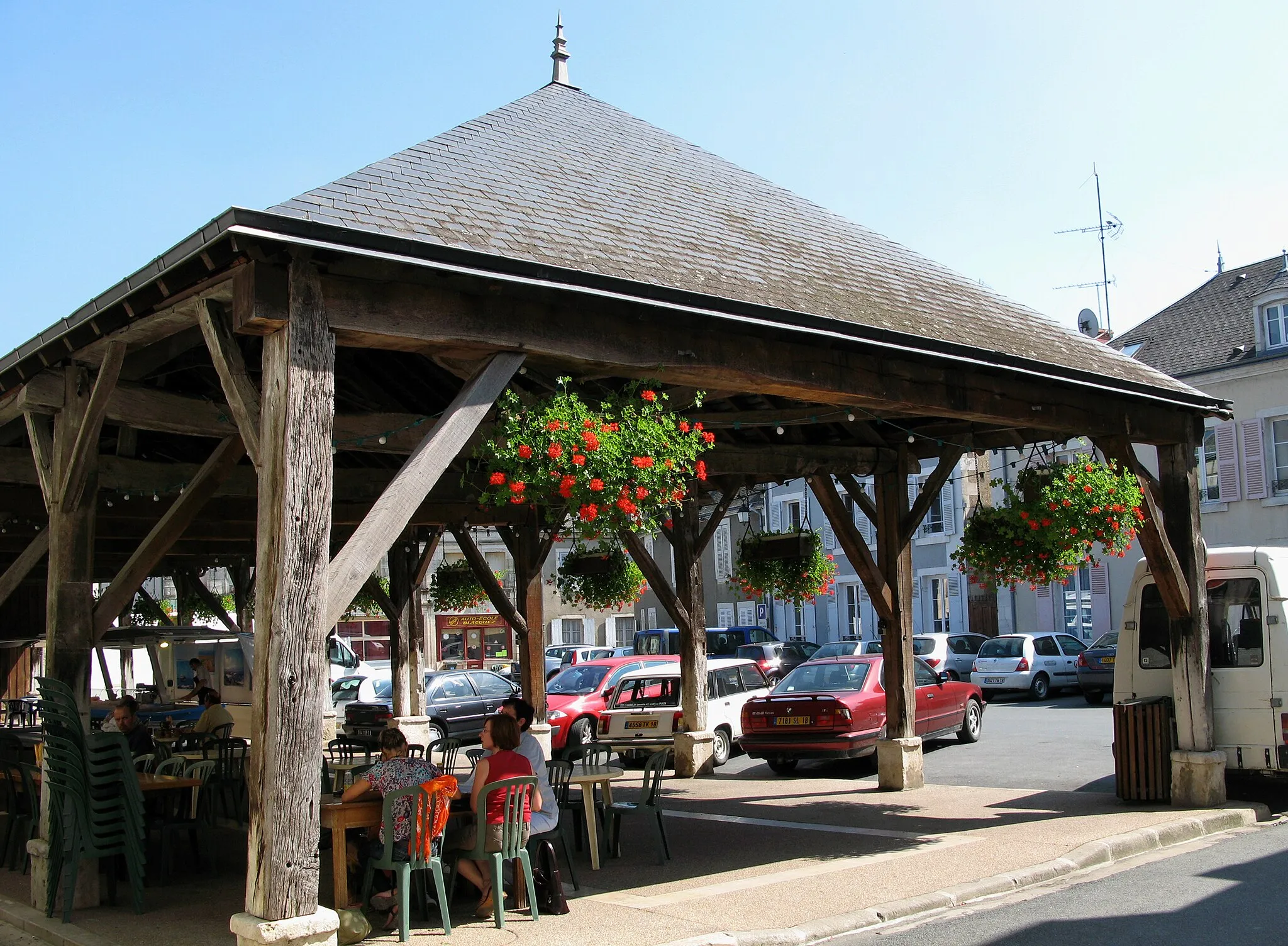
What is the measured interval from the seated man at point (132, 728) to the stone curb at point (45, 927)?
6.71ft

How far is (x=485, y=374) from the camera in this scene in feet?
20.8

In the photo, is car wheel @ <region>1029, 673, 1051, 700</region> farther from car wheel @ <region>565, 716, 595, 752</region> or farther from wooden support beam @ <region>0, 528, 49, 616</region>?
wooden support beam @ <region>0, 528, 49, 616</region>

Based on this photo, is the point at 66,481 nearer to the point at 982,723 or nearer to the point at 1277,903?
the point at 1277,903

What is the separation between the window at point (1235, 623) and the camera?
34.1ft

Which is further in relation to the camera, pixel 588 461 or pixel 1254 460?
pixel 1254 460

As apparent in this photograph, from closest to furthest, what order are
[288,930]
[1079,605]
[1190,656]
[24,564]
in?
Answer: [288,930], [24,564], [1190,656], [1079,605]

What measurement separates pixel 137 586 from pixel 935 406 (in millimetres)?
5612

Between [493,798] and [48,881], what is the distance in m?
2.91

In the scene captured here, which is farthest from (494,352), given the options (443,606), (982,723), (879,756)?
(982,723)

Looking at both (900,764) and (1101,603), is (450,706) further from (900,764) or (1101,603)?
(1101,603)


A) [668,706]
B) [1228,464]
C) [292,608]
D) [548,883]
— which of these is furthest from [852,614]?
[292,608]

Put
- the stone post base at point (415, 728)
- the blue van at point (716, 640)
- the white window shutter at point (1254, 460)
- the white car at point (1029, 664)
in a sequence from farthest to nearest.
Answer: the blue van at point (716, 640) < the white window shutter at point (1254, 460) < the white car at point (1029, 664) < the stone post base at point (415, 728)

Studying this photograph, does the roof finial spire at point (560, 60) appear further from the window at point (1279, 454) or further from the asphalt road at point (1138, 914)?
the window at point (1279, 454)

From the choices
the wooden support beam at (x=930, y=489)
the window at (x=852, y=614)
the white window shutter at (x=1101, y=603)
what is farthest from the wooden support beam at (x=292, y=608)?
the window at (x=852, y=614)
